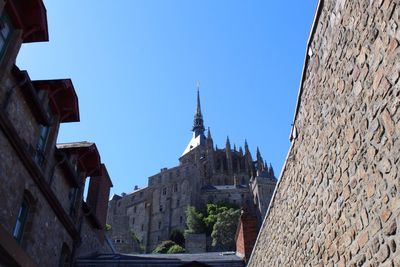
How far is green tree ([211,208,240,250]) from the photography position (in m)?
71.6

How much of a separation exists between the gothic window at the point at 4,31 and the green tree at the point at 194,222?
7556 centimetres

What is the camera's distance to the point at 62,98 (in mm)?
13641

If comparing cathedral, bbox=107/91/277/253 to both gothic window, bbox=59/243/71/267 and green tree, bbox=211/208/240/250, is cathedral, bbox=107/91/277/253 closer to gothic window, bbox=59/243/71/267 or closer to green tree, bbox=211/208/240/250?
green tree, bbox=211/208/240/250

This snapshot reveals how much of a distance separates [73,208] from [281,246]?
29.0 ft

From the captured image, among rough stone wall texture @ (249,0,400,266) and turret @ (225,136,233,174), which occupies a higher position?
turret @ (225,136,233,174)

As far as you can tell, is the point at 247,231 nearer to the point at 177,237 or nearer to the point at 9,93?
the point at 9,93

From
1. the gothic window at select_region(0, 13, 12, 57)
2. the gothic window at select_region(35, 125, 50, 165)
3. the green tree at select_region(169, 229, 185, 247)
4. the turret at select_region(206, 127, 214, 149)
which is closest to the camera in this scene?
the gothic window at select_region(0, 13, 12, 57)

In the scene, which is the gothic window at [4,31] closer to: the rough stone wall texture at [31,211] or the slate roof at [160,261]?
the rough stone wall texture at [31,211]

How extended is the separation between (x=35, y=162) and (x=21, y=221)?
150cm

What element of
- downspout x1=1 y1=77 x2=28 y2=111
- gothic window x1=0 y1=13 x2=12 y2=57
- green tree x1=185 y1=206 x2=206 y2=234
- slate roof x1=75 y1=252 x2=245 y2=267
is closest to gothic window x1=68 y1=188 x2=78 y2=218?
slate roof x1=75 y1=252 x2=245 y2=267

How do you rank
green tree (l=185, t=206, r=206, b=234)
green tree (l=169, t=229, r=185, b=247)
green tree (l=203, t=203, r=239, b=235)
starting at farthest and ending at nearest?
green tree (l=185, t=206, r=206, b=234)
green tree (l=203, t=203, r=239, b=235)
green tree (l=169, t=229, r=185, b=247)

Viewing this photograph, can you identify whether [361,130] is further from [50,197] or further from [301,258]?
[50,197]

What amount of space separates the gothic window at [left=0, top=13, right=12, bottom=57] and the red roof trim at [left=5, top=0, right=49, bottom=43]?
165 mm

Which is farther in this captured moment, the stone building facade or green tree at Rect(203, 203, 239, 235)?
green tree at Rect(203, 203, 239, 235)
